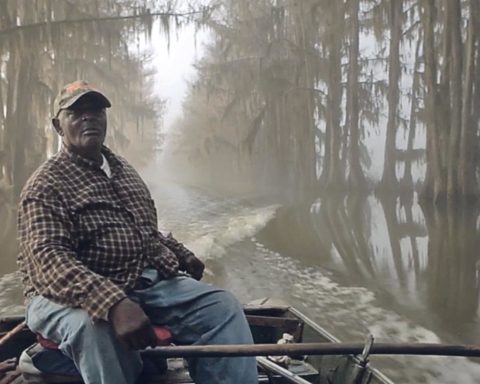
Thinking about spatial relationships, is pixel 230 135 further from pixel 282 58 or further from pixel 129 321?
pixel 129 321

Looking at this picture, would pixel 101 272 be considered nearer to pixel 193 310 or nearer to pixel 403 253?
pixel 193 310

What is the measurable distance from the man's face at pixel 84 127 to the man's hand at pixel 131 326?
2.91ft

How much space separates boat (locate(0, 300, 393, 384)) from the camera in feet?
7.47

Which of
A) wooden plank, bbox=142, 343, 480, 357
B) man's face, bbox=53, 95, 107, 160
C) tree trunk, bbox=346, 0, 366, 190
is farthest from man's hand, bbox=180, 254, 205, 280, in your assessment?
tree trunk, bbox=346, 0, 366, 190

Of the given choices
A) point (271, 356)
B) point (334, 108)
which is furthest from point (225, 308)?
point (334, 108)

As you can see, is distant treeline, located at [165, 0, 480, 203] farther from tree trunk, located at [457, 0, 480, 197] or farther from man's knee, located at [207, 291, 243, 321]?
man's knee, located at [207, 291, 243, 321]

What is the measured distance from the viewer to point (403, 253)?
10031 millimetres

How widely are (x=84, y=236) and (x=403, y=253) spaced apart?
826 cm

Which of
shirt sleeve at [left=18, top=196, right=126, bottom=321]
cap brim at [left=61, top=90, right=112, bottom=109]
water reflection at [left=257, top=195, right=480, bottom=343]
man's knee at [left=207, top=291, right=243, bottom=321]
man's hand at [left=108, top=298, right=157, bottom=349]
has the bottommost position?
water reflection at [left=257, top=195, right=480, bottom=343]

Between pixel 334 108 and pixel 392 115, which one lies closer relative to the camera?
pixel 392 115

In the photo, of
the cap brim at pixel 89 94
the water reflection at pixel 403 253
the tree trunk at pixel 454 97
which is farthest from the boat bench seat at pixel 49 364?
the tree trunk at pixel 454 97

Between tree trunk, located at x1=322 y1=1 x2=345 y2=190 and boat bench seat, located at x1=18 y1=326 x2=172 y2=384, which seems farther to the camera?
tree trunk, located at x1=322 y1=1 x2=345 y2=190

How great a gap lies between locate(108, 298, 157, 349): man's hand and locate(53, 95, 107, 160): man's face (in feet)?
2.91

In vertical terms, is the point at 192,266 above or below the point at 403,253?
above
